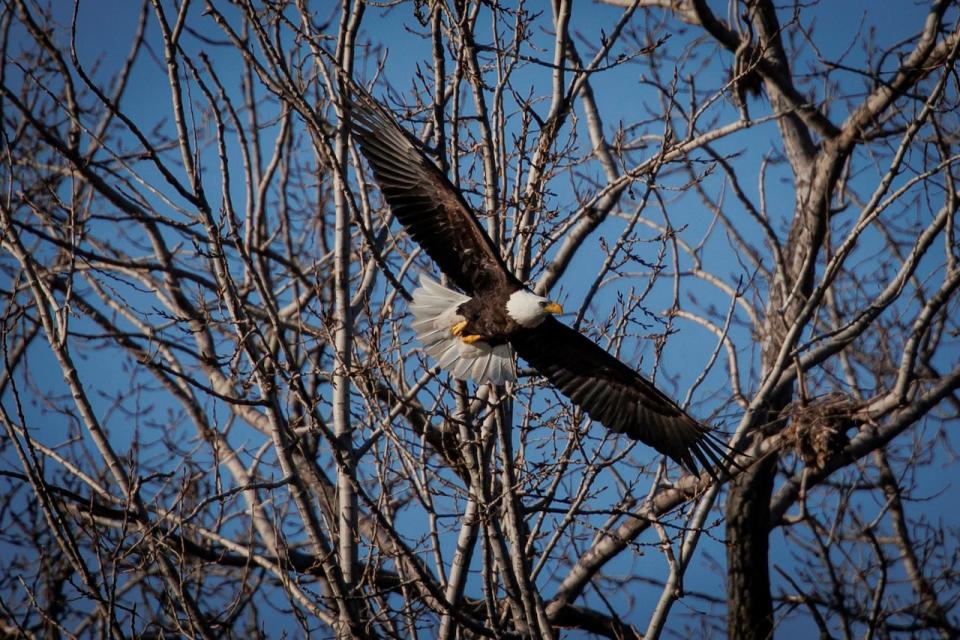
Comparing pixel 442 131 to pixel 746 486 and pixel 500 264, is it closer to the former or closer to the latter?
pixel 500 264

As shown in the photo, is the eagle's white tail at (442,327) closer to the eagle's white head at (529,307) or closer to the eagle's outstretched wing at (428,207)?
the eagle's outstretched wing at (428,207)

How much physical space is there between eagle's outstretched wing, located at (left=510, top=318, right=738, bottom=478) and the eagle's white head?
172 millimetres

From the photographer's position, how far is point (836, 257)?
4.37m

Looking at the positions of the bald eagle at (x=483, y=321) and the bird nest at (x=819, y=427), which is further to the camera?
the bird nest at (x=819, y=427)

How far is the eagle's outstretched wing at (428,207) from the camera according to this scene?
4.70m

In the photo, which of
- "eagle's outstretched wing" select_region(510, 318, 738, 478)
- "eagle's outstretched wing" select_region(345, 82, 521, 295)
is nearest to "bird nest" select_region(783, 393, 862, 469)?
"eagle's outstretched wing" select_region(510, 318, 738, 478)

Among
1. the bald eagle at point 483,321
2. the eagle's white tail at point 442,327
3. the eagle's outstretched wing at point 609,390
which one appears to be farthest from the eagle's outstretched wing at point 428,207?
the eagle's outstretched wing at point 609,390

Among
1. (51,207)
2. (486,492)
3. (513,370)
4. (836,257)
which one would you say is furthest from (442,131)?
(51,207)

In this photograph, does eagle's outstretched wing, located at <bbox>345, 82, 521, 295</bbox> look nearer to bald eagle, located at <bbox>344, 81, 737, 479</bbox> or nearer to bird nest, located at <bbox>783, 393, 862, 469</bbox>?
bald eagle, located at <bbox>344, 81, 737, 479</bbox>

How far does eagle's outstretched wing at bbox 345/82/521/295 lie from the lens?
4.70 meters

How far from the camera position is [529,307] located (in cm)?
459

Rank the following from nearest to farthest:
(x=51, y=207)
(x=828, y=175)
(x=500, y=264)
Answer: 1. (x=500, y=264)
2. (x=828, y=175)
3. (x=51, y=207)

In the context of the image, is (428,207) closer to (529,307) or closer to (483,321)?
(483,321)

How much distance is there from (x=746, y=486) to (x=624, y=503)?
1.66 m
